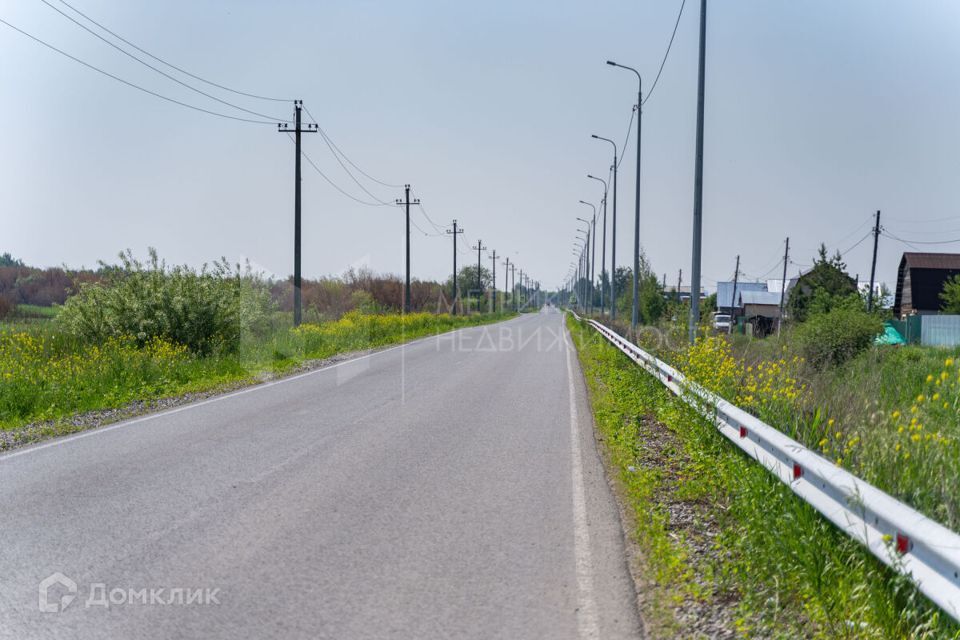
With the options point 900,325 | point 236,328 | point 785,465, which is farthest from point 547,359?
point 900,325

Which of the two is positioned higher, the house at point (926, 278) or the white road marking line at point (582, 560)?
the house at point (926, 278)

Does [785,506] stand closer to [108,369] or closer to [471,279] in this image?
[108,369]

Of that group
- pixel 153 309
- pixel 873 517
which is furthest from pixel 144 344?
pixel 873 517

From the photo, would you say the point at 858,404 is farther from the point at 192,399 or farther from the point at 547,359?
the point at 547,359

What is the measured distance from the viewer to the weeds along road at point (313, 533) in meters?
4.16

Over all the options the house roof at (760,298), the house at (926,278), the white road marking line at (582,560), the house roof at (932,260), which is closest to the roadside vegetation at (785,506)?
the white road marking line at (582,560)

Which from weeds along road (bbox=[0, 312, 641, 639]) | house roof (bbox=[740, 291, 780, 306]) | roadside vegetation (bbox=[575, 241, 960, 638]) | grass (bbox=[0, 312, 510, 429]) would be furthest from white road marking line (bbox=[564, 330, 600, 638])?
house roof (bbox=[740, 291, 780, 306])

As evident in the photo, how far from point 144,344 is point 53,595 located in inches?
649

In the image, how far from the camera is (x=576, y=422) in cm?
1123

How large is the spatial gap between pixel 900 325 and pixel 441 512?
49.5 metres

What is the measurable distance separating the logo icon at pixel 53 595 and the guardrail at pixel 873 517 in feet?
14.5

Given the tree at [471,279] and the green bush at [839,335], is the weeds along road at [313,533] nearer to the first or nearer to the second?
the green bush at [839,335]

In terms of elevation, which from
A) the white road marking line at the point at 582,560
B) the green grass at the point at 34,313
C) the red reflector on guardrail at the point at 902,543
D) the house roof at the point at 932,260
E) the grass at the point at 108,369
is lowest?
the white road marking line at the point at 582,560

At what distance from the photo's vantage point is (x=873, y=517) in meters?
3.98
